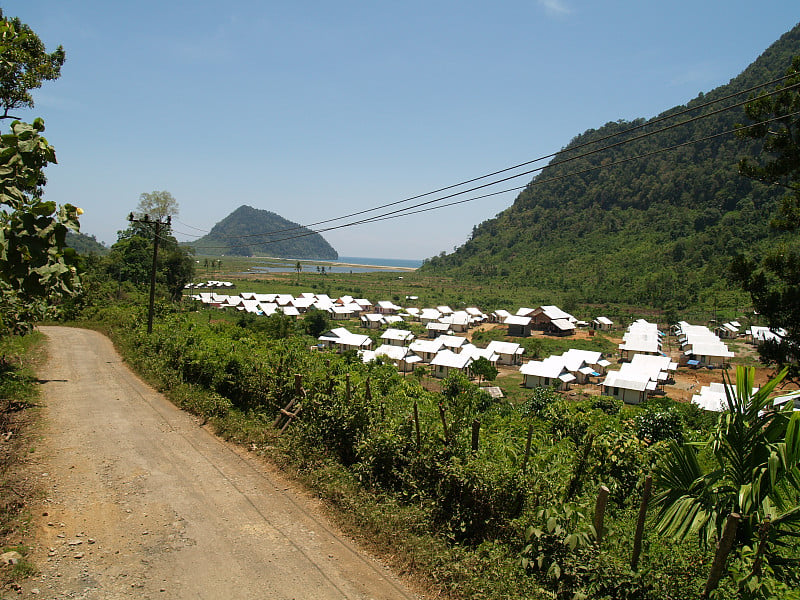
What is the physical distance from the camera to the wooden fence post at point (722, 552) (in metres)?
3.21

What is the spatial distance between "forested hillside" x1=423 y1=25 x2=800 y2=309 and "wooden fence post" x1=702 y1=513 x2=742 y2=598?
6856 cm

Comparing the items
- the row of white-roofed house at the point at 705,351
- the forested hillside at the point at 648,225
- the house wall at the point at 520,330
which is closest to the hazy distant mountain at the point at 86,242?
the forested hillside at the point at 648,225

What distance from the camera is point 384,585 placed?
467 cm

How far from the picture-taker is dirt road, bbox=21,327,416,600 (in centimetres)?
458

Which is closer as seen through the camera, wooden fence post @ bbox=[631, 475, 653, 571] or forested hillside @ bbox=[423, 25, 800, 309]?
wooden fence post @ bbox=[631, 475, 653, 571]

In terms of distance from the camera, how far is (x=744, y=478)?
11.8ft

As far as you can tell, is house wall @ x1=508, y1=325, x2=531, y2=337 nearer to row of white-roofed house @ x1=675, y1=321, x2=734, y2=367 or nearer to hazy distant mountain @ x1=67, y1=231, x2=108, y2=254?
row of white-roofed house @ x1=675, y1=321, x2=734, y2=367

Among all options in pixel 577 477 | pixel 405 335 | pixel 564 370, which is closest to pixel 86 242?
pixel 405 335

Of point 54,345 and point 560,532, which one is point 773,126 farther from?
point 54,345

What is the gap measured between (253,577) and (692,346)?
150ft

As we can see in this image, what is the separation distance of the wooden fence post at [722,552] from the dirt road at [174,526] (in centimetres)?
249

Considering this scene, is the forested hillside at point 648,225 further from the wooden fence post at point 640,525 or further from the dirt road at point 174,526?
the wooden fence post at point 640,525

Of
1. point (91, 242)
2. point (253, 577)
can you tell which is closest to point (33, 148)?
point (253, 577)

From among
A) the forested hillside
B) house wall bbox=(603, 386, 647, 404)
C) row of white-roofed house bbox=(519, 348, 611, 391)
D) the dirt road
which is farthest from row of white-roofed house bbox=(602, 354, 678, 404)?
the forested hillside
